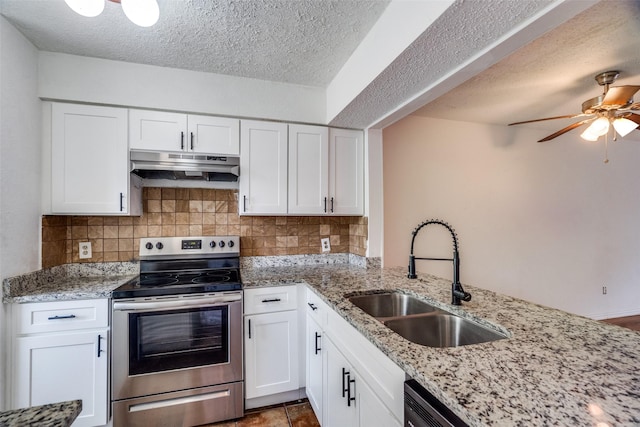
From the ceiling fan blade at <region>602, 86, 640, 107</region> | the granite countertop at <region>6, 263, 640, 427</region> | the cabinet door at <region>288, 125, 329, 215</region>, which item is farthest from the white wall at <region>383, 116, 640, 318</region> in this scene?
the granite countertop at <region>6, 263, 640, 427</region>

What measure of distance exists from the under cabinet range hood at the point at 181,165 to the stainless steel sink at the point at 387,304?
1.26m

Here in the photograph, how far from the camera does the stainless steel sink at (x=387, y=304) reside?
1.66 metres

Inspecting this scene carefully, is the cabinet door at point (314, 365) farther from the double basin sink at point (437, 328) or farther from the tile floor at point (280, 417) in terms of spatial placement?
the double basin sink at point (437, 328)

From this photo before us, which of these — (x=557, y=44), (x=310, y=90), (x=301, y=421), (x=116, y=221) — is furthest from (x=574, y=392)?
(x=116, y=221)

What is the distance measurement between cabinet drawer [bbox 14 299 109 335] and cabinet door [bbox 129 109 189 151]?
1.07 meters

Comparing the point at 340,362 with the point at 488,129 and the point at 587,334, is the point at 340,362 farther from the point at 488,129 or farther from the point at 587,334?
the point at 488,129

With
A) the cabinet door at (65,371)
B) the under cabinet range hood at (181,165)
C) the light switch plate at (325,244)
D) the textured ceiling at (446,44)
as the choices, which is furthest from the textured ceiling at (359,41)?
the cabinet door at (65,371)

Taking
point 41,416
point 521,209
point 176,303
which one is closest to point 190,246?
point 176,303

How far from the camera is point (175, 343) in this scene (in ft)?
5.82

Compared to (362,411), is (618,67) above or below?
above

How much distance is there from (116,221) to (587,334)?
111 inches

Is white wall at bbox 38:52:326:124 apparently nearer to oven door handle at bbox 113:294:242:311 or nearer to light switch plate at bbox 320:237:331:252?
light switch plate at bbox 320:237:331:252

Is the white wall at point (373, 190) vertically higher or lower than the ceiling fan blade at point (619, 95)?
lower

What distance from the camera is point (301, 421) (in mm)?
1856
